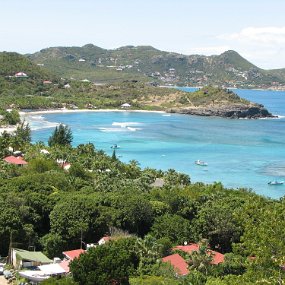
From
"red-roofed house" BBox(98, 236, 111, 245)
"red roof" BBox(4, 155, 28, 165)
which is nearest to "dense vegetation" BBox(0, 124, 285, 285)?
"red-roofed house" BBox(98, 236, 111, 245)

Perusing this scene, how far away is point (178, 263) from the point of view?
90.0ft

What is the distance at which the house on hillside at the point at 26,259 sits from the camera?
2771cm

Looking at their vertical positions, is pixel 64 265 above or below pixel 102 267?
below

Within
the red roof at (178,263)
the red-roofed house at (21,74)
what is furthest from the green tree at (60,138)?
the red-roofed house at (21,74)

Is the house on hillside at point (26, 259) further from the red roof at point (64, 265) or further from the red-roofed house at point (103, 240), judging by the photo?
the red-roofed house at point (103, 240)

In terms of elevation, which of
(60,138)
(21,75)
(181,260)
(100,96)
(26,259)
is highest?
(21,75)

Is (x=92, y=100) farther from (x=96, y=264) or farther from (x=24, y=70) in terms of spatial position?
(x=96, y=264)

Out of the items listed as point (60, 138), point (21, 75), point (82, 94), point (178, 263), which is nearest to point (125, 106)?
point (82, 94)

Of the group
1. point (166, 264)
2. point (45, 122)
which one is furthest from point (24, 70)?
point (166, 264)

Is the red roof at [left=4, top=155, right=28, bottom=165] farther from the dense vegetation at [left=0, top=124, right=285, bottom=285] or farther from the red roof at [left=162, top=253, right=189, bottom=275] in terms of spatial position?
the red roof at [left=162, top=253, right=189, bottom=275]

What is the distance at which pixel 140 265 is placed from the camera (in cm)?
2642

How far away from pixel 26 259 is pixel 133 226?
7906 millimetres

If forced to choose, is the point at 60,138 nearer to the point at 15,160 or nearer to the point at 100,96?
the point at 15,160

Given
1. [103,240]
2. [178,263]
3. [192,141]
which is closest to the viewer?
[178,263]
